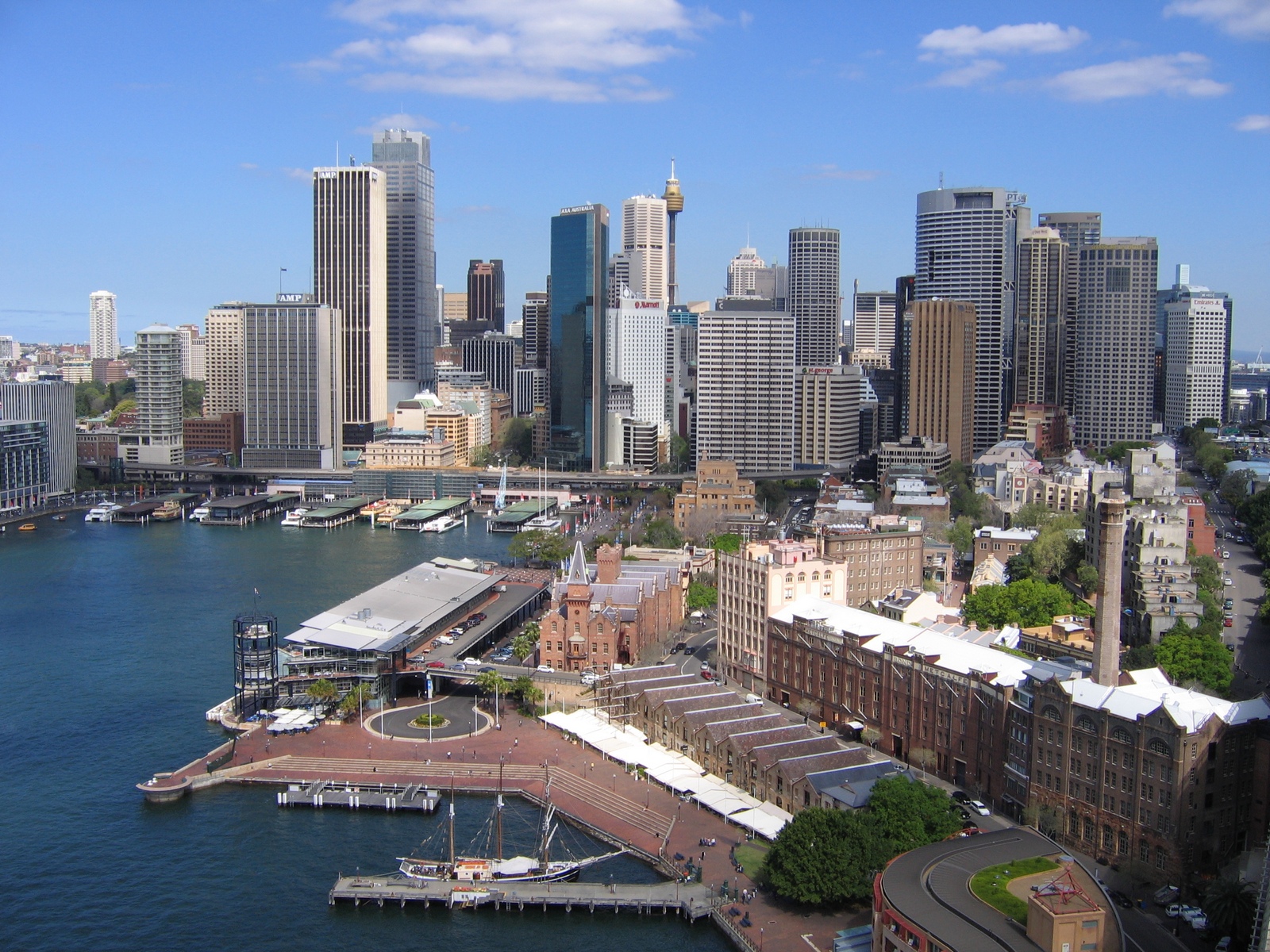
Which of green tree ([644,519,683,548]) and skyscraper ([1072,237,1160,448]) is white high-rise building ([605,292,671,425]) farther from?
green tree ([644,519,683,548])

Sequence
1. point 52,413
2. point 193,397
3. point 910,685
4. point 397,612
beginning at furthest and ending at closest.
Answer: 1. point 193,397
2. point 52,413
3. point 397,612
4. point 910,685

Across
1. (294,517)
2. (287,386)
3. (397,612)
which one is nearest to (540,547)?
(397,612)

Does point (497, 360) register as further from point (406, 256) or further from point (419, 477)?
point (419, 477)

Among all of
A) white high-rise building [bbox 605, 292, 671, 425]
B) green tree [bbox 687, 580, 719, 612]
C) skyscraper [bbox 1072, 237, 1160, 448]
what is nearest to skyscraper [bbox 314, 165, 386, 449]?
white high-rise building [bbox 605, 292, 671, 425]

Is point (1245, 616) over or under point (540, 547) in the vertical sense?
under

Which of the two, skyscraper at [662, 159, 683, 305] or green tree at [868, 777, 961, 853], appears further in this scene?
skyscraper at [662, 159, 683, 305]

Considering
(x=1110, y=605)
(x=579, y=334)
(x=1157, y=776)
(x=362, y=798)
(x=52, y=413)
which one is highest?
(x=579, y=334)

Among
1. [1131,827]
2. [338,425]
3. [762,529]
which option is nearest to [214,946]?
[1131,827]
